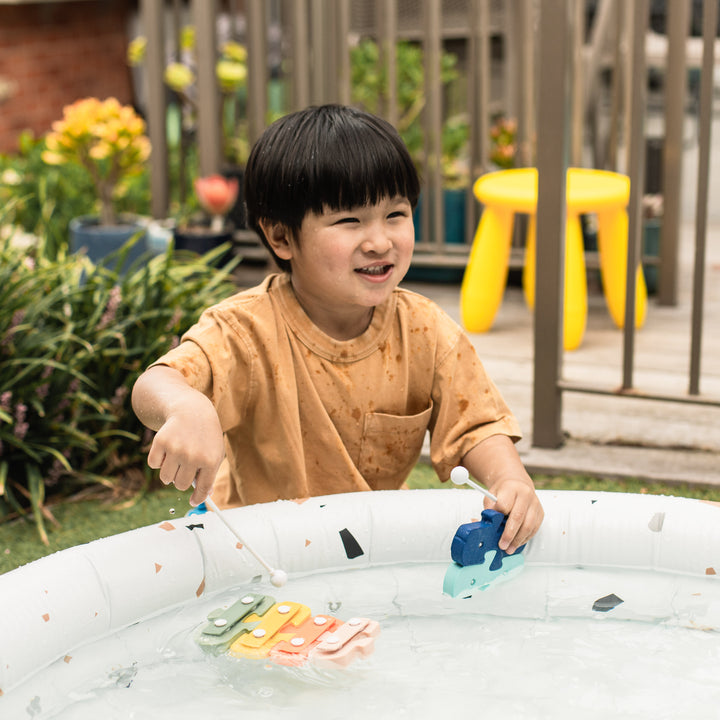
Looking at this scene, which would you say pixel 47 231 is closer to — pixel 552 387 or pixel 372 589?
pixel 552 387

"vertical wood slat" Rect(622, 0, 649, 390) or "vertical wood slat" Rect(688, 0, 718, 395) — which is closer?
"vertical wood slat" Rect(688, 0, 718, 395)

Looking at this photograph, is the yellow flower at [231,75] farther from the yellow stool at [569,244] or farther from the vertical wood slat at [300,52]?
the yellow stool at [569,244]

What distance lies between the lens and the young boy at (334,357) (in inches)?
70.6

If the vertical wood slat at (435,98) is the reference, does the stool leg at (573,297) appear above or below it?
below

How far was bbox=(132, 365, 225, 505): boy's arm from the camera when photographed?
152cm

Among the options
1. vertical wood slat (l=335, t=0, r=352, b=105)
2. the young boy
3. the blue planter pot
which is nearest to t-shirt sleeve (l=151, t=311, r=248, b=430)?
the young boy

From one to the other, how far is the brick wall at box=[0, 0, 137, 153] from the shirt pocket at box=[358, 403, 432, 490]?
5840 mm

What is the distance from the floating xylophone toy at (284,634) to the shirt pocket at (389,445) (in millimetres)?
399

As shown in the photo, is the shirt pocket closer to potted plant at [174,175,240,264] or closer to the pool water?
the pool water

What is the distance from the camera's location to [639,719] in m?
1.50

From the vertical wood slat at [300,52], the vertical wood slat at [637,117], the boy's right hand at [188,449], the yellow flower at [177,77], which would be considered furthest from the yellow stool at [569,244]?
the boy's right hand at [188,449]

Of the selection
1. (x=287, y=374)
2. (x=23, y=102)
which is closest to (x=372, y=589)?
(x=287, y=374)

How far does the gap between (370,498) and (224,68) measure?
11.9 ft

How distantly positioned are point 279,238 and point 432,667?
77cm
